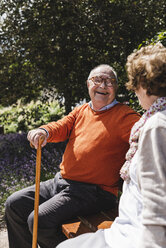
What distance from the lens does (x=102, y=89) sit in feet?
8.20

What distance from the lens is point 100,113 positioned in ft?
8.10

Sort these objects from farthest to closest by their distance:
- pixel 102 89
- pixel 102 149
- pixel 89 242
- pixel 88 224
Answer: pixel 102 89, pixel 102 149, pixel 88 224, pixel 89 242

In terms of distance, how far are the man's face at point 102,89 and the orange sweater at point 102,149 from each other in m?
0.09

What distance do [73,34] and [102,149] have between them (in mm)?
3316

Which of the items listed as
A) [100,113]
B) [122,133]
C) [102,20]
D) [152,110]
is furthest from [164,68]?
[102,20]

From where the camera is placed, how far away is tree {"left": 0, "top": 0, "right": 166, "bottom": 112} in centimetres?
486

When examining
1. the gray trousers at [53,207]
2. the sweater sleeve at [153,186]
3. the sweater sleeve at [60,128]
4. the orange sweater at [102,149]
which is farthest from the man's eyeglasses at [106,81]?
the sweater sleeve at [153,186]

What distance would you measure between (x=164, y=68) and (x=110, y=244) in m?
1.01

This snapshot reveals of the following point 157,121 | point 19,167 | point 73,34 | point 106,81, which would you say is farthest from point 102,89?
point 19,167

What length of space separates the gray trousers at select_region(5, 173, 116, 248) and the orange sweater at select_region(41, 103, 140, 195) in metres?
0.09

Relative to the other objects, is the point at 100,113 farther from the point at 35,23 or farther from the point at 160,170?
the point at 35,23

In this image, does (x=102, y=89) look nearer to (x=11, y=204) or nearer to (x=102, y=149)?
(x=102, y=149)

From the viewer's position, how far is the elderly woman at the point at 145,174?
1.23 metres

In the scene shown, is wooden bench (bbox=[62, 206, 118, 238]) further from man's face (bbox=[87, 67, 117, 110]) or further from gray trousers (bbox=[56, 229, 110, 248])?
man's face (bbox=[87, 67, 117, 110])
